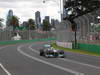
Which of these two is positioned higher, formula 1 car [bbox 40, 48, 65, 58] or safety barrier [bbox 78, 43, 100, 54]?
formula 1 car [bbox 40, 48, 65, 58]

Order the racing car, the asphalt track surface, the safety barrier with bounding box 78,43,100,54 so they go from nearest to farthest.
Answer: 1. the asphalt track surface
2. the racing car
3. the safety barrier with bounding box 78,43,100,54

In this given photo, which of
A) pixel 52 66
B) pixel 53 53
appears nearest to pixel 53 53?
pixel 53 53

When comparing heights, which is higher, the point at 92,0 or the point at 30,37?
the point at 92,0

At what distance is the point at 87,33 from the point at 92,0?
5079cm

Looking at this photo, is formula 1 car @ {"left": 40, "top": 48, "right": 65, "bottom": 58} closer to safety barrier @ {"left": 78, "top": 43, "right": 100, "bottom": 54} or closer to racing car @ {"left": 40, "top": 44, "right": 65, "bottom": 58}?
racing car @ {"left": 40, "top": 44, "right": 65, "bottom": 58}

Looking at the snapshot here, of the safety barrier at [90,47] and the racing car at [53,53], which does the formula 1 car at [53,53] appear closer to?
the racing car at [53,53]

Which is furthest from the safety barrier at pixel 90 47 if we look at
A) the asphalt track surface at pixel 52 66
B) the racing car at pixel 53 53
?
the asphalt track surface at pixel 52 66

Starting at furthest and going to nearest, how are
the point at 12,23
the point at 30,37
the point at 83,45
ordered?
1. the point at 12,23
2. the point at 30,37
3. the point at 83,45

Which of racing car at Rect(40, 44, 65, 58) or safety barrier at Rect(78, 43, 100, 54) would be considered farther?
safety barrier at Rect(78, 43, 100, 54)

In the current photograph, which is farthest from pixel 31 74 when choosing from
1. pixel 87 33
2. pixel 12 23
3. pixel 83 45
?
pixel 12 23

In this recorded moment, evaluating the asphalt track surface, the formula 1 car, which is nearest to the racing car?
the formula 1 car

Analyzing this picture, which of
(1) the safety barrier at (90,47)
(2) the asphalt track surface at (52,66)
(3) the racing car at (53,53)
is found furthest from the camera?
(1) the safety barrier at (90,47)

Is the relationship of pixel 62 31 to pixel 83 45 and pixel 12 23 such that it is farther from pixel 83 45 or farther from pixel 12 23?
pixel 12 23

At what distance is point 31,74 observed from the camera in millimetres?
13773
